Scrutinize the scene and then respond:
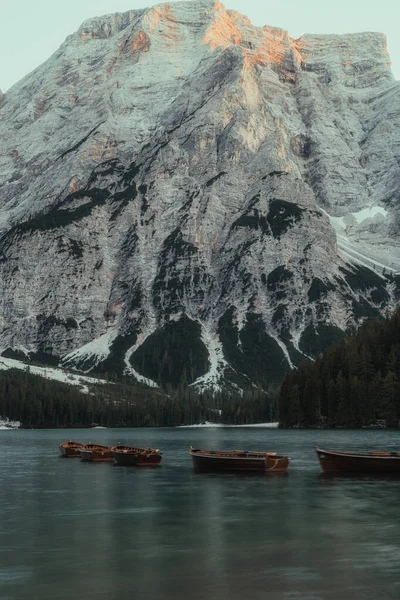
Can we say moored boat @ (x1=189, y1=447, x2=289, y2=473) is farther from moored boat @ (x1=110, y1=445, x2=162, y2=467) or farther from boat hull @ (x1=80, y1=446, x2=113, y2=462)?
boat hull @ (x1=80, y1=446, x2=113, y2=462)

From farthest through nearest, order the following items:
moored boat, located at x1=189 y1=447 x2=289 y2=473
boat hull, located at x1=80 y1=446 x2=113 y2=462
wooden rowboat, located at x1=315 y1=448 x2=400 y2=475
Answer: boat hull, located at x1=80 y1=446 x2=113 y2=462, moored boat, located at x1=189 y1=447 x2=289 y2=473, wooden rowboat, located at x1=315 y1=448 x2=400 y2=475

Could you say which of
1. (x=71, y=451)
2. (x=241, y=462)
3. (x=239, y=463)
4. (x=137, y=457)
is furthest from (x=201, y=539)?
(x=71, y=451)

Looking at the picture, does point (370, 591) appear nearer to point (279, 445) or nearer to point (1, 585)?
point (1, 585)

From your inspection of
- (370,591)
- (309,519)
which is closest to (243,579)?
(370,591)

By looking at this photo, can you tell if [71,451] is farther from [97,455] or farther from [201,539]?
[201,539]

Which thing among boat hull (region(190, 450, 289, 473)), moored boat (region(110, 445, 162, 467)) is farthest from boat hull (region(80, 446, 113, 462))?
boat hull (region(190, 450, 289, 473))

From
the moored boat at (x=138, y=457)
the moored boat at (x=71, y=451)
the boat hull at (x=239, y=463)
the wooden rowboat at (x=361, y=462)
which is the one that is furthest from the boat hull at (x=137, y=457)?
the wooden rowboat at (x=361, y=462)
